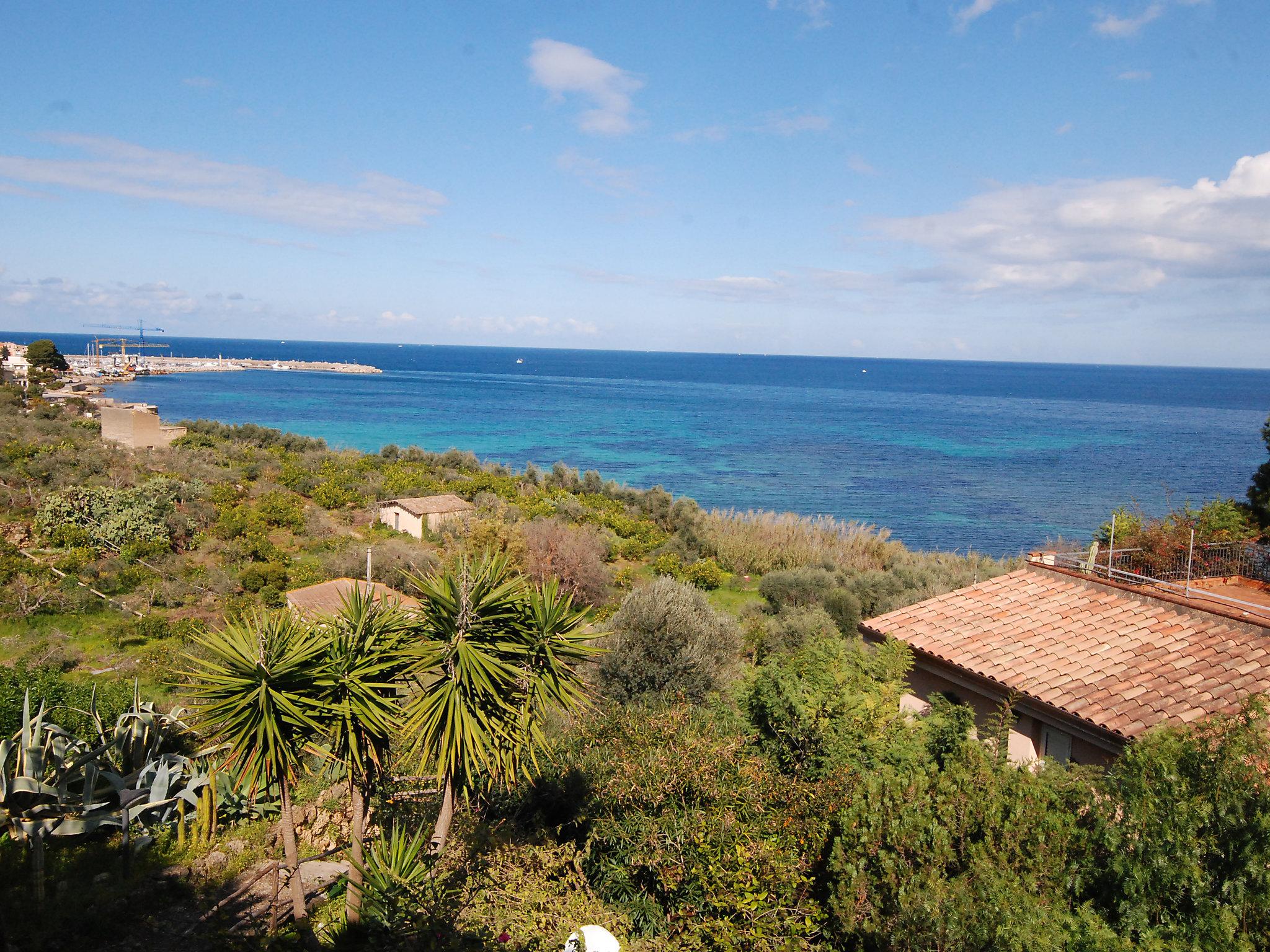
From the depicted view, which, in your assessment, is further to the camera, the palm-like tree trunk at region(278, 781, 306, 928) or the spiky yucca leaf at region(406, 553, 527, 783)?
the palm-like tree trunk at region(278, 781, 306, 928)

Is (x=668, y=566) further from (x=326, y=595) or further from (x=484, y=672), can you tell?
(x=484, y=672)

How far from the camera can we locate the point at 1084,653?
9711mm

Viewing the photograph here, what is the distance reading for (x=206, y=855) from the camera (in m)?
8.98

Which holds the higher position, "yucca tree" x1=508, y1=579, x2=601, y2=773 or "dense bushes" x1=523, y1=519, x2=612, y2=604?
"yucca tree" x1=508, y1=579, x2=601, y2=773

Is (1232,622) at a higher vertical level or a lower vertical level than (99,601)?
higher

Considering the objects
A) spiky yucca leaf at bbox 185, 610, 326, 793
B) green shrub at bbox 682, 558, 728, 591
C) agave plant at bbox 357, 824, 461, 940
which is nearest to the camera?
agave plant at bbox 357, 824, 461, 940

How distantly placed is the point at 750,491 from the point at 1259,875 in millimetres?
45738

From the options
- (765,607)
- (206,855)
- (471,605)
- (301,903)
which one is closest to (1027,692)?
(471,605)

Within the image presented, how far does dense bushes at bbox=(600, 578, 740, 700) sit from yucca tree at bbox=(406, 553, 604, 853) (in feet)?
15.3

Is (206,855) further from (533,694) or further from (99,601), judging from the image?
(99,601)

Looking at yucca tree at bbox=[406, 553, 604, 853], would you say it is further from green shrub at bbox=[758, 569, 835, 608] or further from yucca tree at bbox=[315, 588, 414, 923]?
green shrub at bbox=[758, 569, 835, 608]

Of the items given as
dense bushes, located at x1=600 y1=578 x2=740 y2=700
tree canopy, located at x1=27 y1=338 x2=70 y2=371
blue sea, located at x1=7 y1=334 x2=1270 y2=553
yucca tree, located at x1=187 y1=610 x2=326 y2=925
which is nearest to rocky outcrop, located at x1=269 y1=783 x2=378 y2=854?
yucca tree, located at x1=187 y1=610 x2=326 y2=925

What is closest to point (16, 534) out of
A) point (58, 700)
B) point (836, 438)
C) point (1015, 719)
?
point (58, 700)

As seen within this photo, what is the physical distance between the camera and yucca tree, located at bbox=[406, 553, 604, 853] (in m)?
6.66
